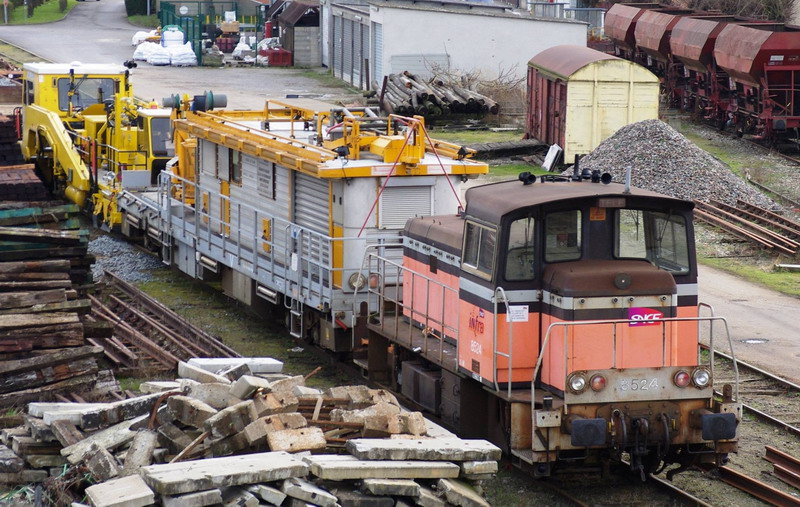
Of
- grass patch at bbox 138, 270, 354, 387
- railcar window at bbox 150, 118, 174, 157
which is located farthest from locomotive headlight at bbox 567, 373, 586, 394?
railcar window at bbox 150, 118, 174, 157

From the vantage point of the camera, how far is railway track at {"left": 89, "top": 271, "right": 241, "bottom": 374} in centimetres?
1595

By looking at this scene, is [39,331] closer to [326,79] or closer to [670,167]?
[670,167]

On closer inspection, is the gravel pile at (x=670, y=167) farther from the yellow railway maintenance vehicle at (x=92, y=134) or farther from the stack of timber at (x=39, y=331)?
the stack of timber at (x=39, y=331)

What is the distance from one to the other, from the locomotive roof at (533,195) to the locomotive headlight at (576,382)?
1569mm

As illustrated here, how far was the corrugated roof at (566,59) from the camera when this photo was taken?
32.2 m

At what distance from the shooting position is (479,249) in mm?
11773

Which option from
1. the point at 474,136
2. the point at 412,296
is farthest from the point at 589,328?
the point at 474,136

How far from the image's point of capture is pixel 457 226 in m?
13.4

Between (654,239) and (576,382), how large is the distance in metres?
1.63

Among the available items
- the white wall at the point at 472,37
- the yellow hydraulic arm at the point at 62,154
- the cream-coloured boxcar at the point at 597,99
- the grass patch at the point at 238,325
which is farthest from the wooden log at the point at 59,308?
the white wall at the point at 472,37

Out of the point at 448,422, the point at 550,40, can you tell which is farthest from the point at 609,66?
the point at 448,422

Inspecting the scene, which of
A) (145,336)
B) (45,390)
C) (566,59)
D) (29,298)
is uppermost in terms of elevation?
(566,59)

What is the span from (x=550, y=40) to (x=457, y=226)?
3233 centimetres

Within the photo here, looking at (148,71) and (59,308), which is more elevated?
(148,71)
